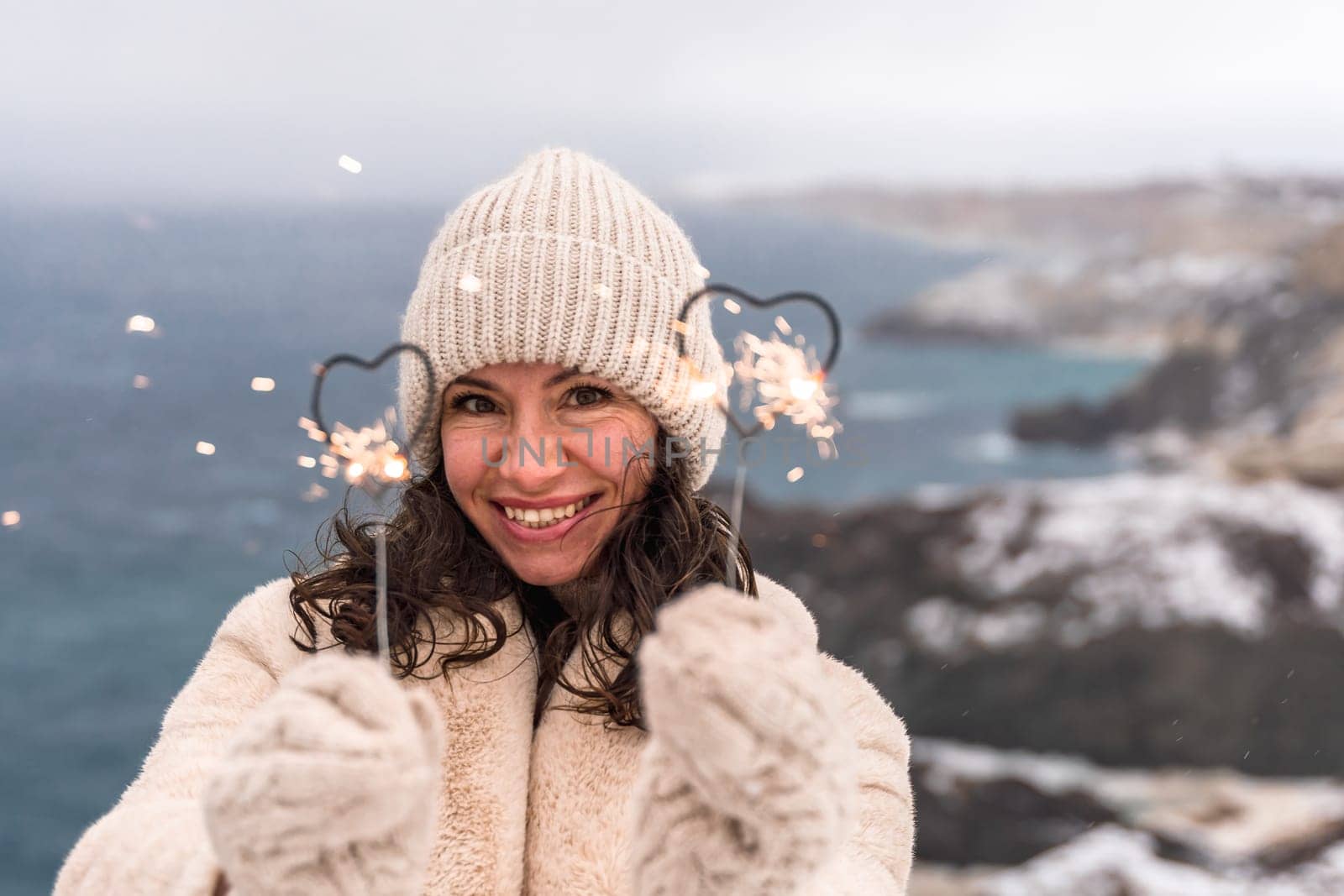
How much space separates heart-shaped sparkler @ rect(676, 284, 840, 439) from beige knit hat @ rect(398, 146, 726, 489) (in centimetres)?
1

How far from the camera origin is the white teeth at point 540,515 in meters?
1.00

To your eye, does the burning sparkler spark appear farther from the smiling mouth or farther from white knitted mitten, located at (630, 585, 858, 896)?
white knitted mitten, located at (630, 585, 858, 896)

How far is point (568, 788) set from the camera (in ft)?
3.22

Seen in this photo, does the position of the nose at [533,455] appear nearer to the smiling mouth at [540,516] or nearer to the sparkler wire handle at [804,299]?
the smiling mouth at [540,516]

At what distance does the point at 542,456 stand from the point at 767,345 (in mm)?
245

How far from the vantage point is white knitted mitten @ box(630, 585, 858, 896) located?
624mm

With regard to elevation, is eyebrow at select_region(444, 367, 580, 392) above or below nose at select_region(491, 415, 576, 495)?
above

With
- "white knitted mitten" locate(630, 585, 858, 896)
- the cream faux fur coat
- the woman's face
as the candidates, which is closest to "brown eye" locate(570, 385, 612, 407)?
the woman's face

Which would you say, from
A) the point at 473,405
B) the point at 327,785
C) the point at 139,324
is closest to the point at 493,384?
the point at 473,405

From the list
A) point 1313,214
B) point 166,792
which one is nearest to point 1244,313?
point 1313,214

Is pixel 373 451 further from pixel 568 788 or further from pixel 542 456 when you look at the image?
pixel 568 788

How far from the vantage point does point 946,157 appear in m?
2.47

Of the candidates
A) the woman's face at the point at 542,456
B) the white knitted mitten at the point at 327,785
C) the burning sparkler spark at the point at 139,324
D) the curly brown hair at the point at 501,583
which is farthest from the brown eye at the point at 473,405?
the burning sparkler spark at the point at 139,324

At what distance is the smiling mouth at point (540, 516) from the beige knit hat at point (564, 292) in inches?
4.4
